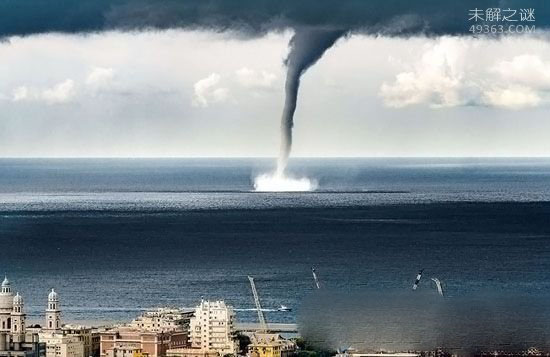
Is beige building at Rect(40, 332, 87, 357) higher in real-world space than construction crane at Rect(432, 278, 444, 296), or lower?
lower

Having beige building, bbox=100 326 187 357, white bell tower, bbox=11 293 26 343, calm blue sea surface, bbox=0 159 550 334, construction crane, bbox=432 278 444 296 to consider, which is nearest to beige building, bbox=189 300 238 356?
beige building, bbox=100 326 187 357

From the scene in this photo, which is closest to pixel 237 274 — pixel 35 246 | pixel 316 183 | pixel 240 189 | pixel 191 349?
pixel 35 246

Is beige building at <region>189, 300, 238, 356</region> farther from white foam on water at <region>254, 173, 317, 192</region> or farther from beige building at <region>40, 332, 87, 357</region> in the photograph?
white foam on water at <region>254, 173, 317, 192</region>

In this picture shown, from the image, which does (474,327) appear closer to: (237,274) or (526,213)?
(237,274)

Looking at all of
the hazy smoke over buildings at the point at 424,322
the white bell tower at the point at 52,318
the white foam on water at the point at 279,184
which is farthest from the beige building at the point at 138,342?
the white foam on water at the point at 279,184

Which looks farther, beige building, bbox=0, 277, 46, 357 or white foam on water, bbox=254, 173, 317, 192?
white foam on water, bbox=254, 173, 317, 192

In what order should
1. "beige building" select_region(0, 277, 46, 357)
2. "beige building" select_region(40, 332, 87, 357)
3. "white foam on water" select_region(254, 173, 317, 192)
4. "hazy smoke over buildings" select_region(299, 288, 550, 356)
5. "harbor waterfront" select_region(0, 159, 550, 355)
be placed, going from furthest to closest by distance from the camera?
"white foam on water" select_region(254, 173, 317, 192) → "harbor waterfront" select_region(0, 159, 550, 355) → "hazy smoke over buildings" select_region(299, 288, 550, 356) → "beige building" select_region(40, 332, 87, 357) → "beige building" select_region(0, 277, 46, 357)
